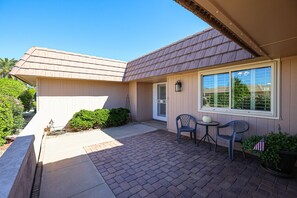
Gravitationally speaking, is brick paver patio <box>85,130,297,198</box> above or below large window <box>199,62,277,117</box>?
below

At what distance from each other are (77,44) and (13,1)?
609 centimetres

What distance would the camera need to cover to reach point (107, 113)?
6.97 m

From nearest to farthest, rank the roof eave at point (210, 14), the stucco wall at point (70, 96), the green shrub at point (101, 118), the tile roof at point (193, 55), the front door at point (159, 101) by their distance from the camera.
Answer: the roof eave at point (210, 14), the tile roof at point (193, 55), the stucco wall at point (70, 96), the green shrub at point (101, 118), the front door at point (159, 101)

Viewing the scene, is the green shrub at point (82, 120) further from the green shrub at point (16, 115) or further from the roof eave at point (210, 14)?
the roof eave at point (210, 14)

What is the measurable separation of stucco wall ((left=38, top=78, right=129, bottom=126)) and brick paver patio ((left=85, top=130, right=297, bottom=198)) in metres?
3.36

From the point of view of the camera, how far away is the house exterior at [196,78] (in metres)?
2.84

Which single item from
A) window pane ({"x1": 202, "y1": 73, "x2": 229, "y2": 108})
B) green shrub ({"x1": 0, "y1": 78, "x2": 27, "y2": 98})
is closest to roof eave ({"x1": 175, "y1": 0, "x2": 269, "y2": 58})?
window pane ({"x1": 202, "y1": 73, "x2": 229, "y2": 108})

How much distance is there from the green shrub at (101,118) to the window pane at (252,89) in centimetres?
561

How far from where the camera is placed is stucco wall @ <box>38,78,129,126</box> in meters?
6.13

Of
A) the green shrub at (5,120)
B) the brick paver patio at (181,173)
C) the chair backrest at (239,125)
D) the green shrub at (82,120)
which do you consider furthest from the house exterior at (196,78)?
the brick paver patio at (181,173)

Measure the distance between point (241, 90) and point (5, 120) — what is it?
26.3 ft

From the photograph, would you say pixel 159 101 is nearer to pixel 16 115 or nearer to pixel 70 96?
pixel 70 96

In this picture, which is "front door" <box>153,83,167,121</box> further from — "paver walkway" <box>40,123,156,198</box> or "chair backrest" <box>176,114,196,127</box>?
"paver walkway" <box>40,123,156,198</box>

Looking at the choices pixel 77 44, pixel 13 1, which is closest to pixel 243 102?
pixel 13 1
